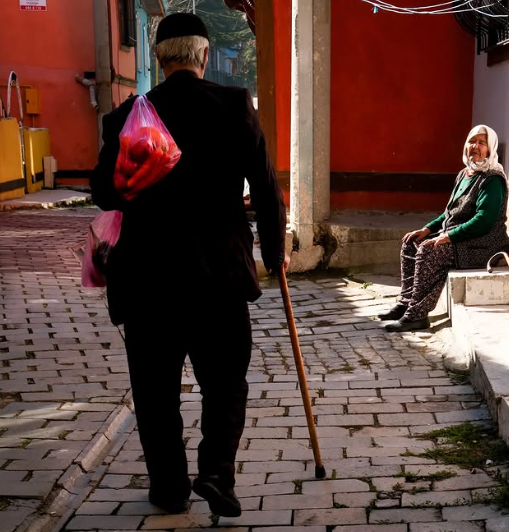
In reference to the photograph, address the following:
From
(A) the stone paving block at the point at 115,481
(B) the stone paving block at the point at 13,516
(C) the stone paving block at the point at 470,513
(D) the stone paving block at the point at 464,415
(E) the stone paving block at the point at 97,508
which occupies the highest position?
(C) the stone paving block at the point at 470,513

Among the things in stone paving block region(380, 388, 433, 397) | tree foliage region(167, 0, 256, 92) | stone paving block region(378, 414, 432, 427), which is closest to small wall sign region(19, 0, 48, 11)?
stone paving block region(380, 388, 433, 397)

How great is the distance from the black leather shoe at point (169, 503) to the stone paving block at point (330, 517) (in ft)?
1.44

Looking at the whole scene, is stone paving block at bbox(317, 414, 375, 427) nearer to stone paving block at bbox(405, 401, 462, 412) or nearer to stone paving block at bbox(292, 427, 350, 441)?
stone paving block at bbox(292, 427, 350, 441)

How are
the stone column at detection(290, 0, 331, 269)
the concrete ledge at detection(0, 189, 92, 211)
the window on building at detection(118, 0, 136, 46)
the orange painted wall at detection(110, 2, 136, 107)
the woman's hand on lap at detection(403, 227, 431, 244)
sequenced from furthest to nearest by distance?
the window on building at detection(118, 0, 136, 46), the orange painted wall at detection(110, 2, 136, 107), the concrete ledge at detection(0, 189, 92, 211), the stone column at detection(290, 0, 331, 269), the woman's hand on lap at detection(403, 227, 431, 244)

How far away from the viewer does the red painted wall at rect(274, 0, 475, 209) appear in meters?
9.93

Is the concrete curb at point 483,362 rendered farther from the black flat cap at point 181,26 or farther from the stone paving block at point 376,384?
the black flat cap at point 181,26

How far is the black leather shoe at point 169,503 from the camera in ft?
12.3

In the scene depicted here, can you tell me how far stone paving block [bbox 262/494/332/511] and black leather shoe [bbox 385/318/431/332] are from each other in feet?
10.3

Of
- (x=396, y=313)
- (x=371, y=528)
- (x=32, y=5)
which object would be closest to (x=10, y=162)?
(x=32, y=5)

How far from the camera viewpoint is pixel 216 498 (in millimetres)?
3562

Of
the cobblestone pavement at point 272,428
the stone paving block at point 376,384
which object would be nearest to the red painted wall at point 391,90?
the cobblestone pavement at point 272,428

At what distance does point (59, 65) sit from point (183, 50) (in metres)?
16.6

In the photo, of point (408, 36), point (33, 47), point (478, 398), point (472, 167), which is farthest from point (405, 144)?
point (33, 47)

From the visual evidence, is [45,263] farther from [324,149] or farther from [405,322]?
[405,322]
